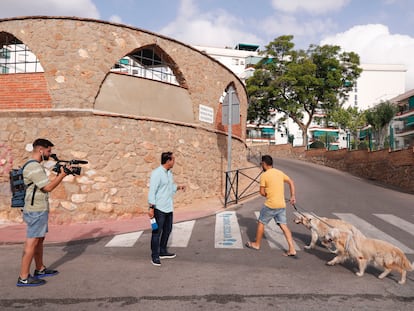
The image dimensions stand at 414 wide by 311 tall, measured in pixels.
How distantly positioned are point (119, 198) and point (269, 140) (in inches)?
2061

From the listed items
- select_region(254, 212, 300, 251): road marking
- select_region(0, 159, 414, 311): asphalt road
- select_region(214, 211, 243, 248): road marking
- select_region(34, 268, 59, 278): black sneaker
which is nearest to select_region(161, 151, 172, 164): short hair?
select_region(0, 159, 414, 311): asphalt road

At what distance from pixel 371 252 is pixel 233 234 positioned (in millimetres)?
3040

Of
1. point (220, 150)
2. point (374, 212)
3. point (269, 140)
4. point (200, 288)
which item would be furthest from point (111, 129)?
point (269, 140)

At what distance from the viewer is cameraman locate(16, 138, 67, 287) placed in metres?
3.95

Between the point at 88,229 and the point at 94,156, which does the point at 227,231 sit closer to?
the point at 88,229

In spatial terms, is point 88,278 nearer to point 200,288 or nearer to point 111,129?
point 200,288

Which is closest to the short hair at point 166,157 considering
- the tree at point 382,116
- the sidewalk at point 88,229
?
the sidewalk at point 88,229

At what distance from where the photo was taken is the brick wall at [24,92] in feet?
28.1

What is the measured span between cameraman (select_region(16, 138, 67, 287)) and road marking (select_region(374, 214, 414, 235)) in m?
7.48

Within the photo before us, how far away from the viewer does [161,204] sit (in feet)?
16.3

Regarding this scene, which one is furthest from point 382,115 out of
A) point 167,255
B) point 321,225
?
point 167,255

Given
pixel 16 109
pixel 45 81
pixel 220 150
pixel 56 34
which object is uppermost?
pixel 56 34

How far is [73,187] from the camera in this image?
826 centimetres

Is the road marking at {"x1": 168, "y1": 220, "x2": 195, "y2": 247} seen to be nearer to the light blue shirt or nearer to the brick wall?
the light blue shirt
